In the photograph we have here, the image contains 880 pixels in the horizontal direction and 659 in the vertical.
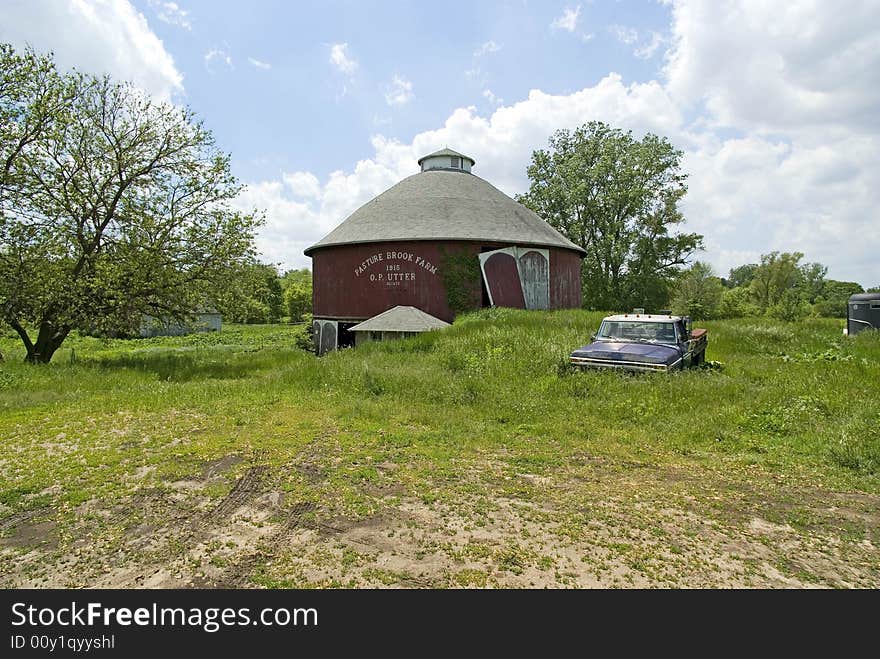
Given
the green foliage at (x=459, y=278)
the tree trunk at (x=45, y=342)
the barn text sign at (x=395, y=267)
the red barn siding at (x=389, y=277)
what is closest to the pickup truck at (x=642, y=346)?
the green foliage at (x=459, y=278)

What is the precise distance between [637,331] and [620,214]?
90.0 ft

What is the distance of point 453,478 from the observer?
6375 mm

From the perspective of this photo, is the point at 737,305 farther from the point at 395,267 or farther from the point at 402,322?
the point at 402,322

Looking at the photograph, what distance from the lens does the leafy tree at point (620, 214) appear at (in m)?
36.5

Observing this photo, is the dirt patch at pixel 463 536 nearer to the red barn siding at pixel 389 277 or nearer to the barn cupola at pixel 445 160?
the red barn siding at pixel 389 277

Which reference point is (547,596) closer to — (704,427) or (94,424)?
(704,427)

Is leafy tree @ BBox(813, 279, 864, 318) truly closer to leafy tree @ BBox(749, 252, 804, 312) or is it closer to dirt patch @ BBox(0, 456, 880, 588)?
leafy tree @ BBox(749, 252, 804, 312)

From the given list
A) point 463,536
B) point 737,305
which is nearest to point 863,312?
point 463,536

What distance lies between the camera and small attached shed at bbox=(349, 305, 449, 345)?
19836mm

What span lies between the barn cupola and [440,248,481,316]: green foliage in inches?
347

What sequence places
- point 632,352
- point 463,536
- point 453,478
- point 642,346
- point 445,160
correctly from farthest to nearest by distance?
point 445,160 → point 642,346 → point 632,352 → point 453,478 → point 463,536

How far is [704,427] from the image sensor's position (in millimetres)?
8375

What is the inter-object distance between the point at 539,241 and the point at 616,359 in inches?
515

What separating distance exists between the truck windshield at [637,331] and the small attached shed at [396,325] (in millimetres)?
7872
